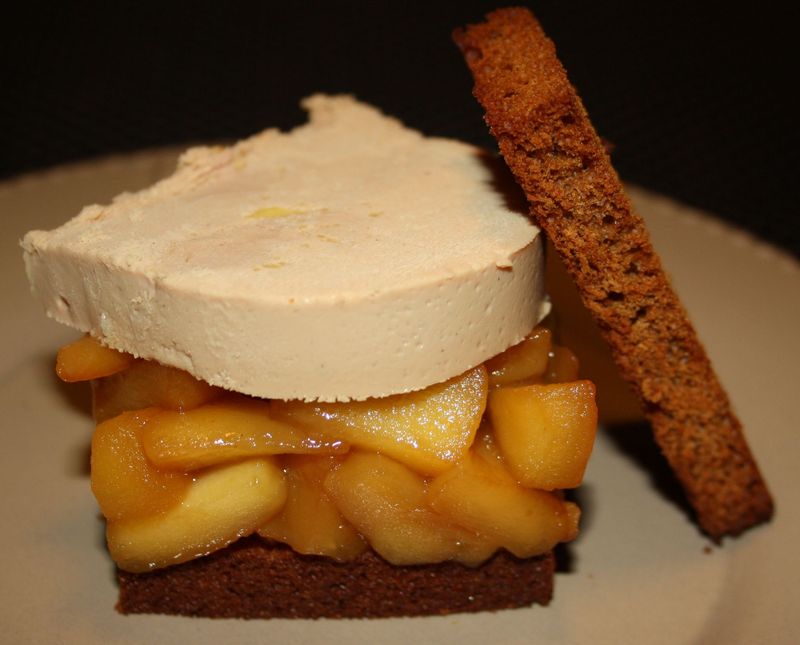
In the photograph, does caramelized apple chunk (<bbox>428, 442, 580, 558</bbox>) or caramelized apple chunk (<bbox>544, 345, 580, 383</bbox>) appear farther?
caramelized apple chunk (<bbox>544, 345, 580, 383</bbox>)

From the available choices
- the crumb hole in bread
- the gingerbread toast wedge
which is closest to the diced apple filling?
the gingerbread toast wedge

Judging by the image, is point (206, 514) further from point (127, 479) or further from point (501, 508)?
point (501, 508)

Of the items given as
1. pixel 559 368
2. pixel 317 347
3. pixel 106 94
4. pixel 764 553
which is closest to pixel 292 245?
pixel 317 347

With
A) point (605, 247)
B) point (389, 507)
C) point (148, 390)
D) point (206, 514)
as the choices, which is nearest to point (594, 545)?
point (389, 507)

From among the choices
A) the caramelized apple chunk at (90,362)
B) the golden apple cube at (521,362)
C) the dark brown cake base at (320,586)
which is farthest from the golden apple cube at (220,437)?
the golden apple cube at (521,362)

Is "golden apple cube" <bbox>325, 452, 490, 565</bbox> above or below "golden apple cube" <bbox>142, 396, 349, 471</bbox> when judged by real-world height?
below

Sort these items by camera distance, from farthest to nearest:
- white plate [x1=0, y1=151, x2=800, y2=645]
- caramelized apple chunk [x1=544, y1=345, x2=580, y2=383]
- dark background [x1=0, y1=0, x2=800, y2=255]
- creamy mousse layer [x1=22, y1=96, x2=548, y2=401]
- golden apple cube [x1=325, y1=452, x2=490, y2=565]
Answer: dark background [x1=0, y1=0, x2=800, y2=255], caramelized apple chunk [x1=544, y1=345, x2=580, y2=383], white plate [x1=0, y1=151, x2=800, y2=645], golden apple cube [x1=325, y1=452, x2=490, y2=565], creamy mousse layer [x1=22, y1=96, x2=548, y2=401]

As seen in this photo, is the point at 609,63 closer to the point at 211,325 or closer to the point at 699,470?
the point at 699,470

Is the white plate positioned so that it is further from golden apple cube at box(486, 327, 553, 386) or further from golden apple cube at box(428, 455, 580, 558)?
golden apple cube at box(486, 327, 553, 386)
